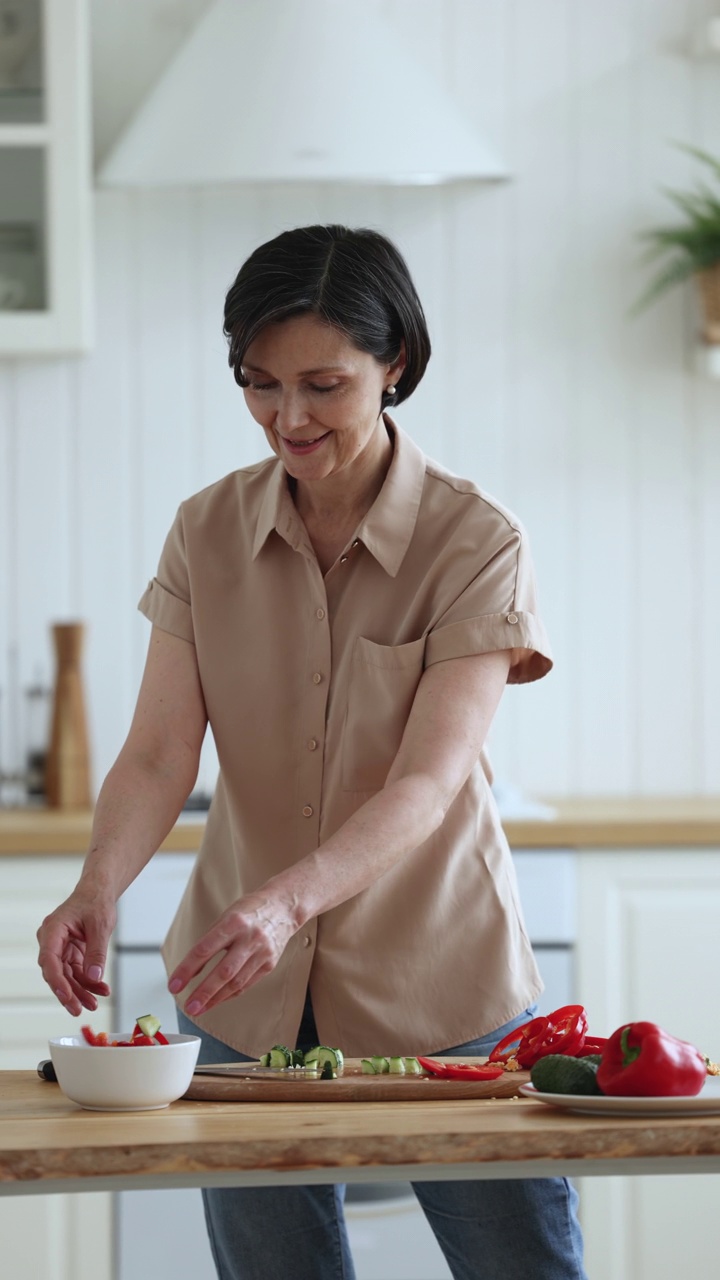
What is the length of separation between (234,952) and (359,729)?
398mm

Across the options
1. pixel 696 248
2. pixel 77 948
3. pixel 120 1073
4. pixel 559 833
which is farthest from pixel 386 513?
pixel 696 248

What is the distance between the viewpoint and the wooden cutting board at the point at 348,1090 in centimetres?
111

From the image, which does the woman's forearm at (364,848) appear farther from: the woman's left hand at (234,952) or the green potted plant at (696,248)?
the green potted plant at (696,248)

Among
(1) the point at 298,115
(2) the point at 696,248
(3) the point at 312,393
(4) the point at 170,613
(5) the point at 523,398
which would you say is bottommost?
(4) the point at 170,613

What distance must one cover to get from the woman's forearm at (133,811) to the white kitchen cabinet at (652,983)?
1.02 meters

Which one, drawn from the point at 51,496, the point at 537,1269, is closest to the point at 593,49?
the point at 51,496

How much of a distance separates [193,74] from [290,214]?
0.40m

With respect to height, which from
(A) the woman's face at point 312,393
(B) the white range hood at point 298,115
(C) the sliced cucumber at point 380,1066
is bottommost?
(C) the sliced cucumber at point 380,1066

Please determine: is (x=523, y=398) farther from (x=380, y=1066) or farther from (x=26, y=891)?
(x=380, y=1066)

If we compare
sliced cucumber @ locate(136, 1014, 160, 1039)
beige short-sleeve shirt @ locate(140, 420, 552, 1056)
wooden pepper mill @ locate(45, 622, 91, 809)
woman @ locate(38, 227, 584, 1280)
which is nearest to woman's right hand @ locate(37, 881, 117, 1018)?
woman @ locate(38, 227, 584, 1280)

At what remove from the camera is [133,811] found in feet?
4.79

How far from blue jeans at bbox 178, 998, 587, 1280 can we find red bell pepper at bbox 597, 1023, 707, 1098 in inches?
12.0

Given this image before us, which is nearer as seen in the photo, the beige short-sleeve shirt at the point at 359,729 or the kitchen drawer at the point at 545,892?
the beige short-sleeve shirt at the point at 359,729

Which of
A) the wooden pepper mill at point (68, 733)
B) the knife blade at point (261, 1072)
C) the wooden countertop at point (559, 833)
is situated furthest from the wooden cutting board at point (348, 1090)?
the wooden pepper mill at point (68, 733)
